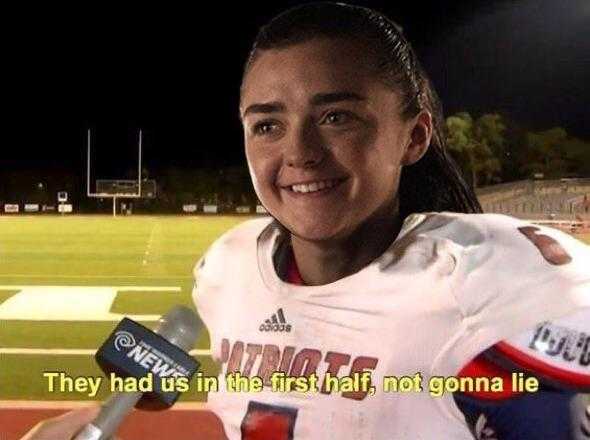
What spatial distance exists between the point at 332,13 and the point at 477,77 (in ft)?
3.14

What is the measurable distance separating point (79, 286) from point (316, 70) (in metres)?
3.63

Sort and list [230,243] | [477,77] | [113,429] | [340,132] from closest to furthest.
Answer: [113,429] → [340,132] → [230,243] → [477,77]

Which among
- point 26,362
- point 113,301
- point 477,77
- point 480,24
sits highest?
point 480,24

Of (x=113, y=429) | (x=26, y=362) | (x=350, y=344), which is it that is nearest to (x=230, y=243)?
(x=350, y=344)

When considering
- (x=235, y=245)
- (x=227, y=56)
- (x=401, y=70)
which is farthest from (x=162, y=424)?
(x=401, y=70)

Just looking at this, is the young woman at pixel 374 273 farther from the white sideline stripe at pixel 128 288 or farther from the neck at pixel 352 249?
the white sideline stripe at pixel 128 288

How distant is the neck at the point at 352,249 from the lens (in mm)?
767

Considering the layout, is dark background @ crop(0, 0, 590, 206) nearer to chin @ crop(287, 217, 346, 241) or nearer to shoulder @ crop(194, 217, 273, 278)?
shoulder @ crop(194, 217, 273, 278)

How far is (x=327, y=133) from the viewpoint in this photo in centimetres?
74

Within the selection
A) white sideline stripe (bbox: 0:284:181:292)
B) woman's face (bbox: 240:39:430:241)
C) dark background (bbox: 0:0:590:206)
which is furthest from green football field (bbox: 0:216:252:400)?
A: dark background (bbox: 0:0:590:206)

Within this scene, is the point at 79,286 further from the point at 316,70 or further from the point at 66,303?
the point at 316,70

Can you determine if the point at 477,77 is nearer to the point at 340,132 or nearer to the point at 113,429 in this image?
the point at 340,132

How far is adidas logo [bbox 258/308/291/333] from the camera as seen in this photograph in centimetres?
79

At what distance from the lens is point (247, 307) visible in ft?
2.70
